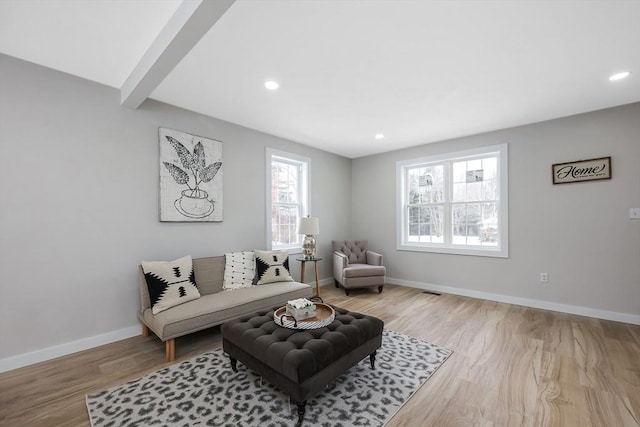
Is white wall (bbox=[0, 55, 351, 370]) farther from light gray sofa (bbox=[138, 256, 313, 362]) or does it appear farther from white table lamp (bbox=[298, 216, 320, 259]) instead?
white table lamp (bbox=[298, 216, 320, 259])

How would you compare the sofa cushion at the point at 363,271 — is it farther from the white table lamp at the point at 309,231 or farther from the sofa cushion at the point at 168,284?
the sofa cushion at the point at 168,284

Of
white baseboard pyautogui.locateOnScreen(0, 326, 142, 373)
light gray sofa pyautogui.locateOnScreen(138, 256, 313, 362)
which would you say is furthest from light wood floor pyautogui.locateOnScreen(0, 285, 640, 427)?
light gray sofa pyautogui.locateOnScreen(138, 256, 313, 362)

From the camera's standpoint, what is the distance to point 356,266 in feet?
15.5

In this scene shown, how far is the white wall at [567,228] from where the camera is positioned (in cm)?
327

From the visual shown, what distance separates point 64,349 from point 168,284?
102 cm

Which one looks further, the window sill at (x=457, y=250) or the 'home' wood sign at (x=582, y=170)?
the window sill at (x=457, y=250)

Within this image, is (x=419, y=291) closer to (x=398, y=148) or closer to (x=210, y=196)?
(x=398, y=148)

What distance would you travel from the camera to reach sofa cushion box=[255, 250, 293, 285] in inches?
141

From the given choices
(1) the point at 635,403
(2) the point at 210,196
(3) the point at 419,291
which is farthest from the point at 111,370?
(3) the point at 419,291

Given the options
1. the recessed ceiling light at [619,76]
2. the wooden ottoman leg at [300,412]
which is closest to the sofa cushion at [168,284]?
the wooden ottoman leg at [300,412]

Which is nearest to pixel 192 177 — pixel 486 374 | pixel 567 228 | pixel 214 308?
pixel 214 308

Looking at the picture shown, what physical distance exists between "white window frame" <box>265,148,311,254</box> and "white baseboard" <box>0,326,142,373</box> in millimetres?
1991

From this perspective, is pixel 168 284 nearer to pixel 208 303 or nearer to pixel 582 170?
pixel 208 303

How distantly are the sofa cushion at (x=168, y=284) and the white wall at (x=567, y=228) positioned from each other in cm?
394
